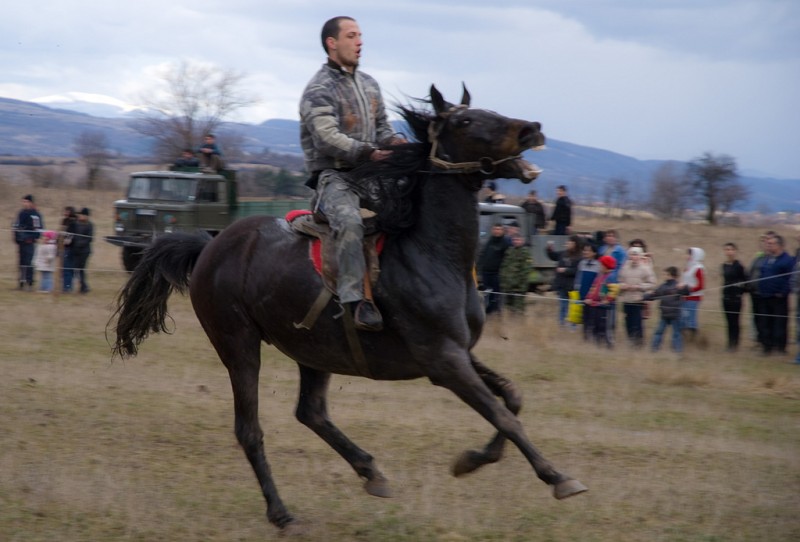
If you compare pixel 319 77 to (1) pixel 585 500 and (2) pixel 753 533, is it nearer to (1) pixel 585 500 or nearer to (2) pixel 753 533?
(1) pixel 585 500

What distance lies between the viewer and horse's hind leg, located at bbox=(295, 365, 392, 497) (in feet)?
19.7

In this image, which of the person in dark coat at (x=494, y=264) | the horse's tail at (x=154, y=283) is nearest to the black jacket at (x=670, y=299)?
the person in dark coat at (x=494, y=264)

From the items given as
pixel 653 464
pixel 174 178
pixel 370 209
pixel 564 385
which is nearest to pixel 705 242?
pixel 174 178

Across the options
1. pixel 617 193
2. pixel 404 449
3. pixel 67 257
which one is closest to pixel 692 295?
pixel 404 449

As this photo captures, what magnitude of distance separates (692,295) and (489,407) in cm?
878

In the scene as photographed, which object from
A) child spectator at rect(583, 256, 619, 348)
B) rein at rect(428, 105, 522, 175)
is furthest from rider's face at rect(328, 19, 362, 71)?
child spectator at rect(583, 256, 619, 348)

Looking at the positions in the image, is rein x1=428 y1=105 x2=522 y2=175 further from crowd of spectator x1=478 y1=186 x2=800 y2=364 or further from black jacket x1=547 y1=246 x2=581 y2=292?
black jacket x1=547 y1=246 x2=581 y2=292

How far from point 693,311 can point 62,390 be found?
332 inches

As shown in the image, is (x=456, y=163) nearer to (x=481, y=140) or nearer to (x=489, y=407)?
(x=481, y=140)

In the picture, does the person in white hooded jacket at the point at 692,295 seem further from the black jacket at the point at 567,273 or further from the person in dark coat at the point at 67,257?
the person in dark coat at the point at 67,257

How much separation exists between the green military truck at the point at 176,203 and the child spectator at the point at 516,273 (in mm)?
8609

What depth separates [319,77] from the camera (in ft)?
18.5

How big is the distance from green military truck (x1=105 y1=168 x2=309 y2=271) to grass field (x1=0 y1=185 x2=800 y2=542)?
7934 millimetres

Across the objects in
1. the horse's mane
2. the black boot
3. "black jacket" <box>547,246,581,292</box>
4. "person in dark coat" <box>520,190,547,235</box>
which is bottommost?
"black jacket" <box>547,246,581,292</box>
